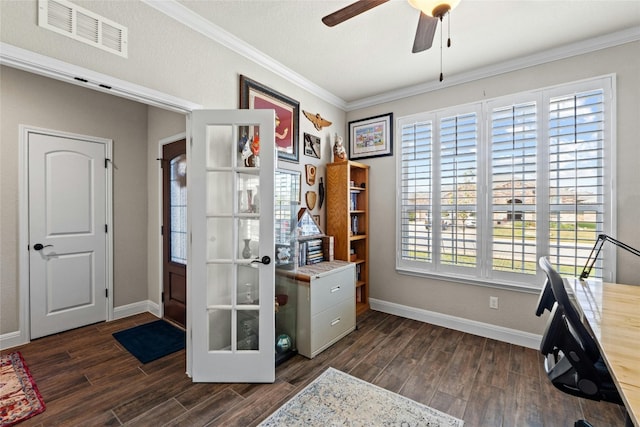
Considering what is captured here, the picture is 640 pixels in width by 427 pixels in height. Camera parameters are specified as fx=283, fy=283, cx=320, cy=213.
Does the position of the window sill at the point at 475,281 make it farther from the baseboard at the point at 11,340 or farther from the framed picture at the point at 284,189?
the baseboard at the point at 11,340

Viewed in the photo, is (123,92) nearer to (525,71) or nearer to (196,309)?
(196,309)

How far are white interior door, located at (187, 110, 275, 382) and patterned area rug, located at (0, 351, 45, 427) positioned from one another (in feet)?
3.15

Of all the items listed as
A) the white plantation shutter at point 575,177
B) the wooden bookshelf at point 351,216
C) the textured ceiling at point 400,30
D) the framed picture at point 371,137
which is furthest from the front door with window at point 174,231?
the white plantation shutter at point 575,177

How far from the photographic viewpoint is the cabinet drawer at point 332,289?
2.59 m

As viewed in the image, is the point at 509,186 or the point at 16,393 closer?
the point at 16,393

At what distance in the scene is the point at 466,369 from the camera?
237 cm

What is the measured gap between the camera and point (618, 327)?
1.36m

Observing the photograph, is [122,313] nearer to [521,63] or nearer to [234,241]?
[234,241]

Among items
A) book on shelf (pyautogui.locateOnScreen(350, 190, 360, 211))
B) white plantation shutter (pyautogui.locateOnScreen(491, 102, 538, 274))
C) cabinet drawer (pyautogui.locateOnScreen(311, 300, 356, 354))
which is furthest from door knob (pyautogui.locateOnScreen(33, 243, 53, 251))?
white plantation shutter (pyautogui.locateOnScreen(491, 102, 538, 274))

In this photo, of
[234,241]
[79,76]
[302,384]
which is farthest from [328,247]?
[79,76]

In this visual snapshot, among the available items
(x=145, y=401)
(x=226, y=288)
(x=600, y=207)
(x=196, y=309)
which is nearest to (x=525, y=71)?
(x=600, y=207)

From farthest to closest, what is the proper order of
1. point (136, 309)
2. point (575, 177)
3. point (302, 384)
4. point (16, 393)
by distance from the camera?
point (136, 309), point (575, 177), point (302, 384), point (16, 393)

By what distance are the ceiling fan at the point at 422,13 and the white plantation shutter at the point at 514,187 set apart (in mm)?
1605

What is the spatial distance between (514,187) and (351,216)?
71.1 inches
